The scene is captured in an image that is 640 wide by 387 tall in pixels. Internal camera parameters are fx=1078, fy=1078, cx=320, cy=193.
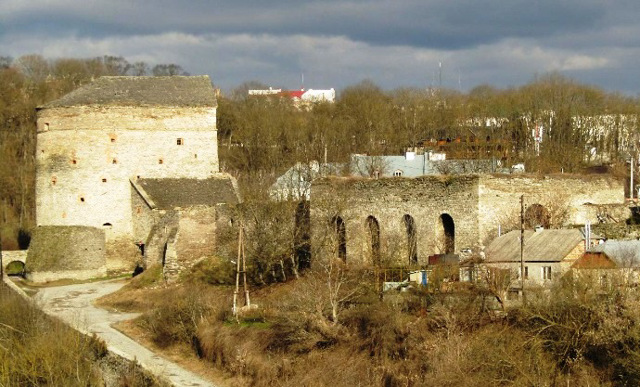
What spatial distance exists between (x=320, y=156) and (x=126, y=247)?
1466cm

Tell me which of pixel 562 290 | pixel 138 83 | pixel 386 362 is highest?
pixel 138 83

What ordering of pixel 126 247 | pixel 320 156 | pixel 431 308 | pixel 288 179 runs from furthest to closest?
pixel 320 156 → pixel 288 179 → pixel 126 247 → pixel 431 308

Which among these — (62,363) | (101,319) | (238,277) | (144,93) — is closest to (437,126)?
(144,93)

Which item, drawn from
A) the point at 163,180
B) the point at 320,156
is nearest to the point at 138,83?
the point at 163,180

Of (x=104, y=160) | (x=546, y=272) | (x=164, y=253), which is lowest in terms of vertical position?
(x=164, y=253)

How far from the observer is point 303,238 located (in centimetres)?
3509

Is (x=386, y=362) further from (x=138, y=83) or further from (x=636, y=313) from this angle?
(x=138, y=83)

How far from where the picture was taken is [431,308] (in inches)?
991

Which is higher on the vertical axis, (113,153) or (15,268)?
(113,153)

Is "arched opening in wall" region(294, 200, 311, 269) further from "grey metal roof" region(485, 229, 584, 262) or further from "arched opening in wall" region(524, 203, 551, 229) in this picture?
"grey metal roof" region(485, 229, 584, 262)

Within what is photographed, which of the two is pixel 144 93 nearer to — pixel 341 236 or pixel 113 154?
pixel 113 154

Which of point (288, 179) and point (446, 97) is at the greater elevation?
point (446, 97)

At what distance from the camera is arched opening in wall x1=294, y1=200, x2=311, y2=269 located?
34656mm

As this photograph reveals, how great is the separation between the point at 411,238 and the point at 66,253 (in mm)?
14648
